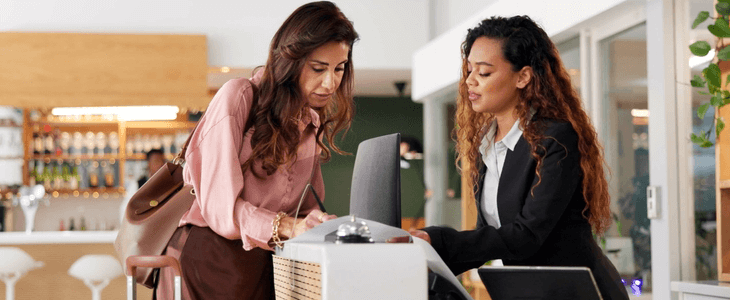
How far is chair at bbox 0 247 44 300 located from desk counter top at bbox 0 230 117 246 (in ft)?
0.27

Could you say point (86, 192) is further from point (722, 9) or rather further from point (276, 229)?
point (276, 229)

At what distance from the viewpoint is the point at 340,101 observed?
183 cm

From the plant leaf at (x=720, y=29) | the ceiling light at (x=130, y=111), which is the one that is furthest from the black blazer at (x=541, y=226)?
the ceiling light at (x=130, y=111)

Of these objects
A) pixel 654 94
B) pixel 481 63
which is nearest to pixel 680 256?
pixel 654 94

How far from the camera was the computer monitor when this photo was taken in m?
1.22

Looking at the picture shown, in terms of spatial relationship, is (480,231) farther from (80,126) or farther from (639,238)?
(80,126)

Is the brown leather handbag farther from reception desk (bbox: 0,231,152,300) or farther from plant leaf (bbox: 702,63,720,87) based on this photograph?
reception desk (bbox: 0,231,152,300)

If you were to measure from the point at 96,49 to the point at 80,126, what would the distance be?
5.41 ft

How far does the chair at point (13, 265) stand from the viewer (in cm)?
→ 516

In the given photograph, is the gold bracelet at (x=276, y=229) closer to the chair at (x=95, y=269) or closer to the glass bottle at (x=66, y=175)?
the chair at (x=95, y=269)

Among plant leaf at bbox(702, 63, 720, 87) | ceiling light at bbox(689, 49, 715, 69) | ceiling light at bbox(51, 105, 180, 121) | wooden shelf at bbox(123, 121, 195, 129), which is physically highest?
ceiling light at bbox(51, 105, 180, 121)

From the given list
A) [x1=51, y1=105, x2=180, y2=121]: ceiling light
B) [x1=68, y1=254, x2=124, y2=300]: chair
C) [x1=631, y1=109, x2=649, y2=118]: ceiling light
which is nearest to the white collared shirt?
[x1=631, y1=109, x2=649, y2=118]: ceiling light

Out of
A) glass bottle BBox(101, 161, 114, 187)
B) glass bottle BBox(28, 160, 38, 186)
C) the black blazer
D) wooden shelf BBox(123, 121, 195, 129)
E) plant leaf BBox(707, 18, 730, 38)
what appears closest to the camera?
the black blazer

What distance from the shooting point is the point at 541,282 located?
113 cm
